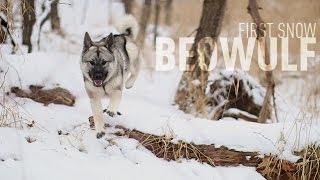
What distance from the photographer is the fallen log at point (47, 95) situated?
16.6ft

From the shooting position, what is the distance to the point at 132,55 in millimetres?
5289

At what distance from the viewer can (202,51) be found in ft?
21.9

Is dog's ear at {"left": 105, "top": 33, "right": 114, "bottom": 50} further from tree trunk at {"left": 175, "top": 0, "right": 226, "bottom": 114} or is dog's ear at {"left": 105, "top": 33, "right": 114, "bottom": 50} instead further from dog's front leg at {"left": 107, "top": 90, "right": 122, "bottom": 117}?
tree trunk at {"left": 175, "top": 0, "right": 226, "bottom": 114}

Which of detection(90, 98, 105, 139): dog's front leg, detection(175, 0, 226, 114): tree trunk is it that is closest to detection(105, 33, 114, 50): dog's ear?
detection(90, 98, 105, 139): dog's front leg

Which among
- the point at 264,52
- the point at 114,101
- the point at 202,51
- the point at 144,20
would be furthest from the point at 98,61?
the point at 144,20

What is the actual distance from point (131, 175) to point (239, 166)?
899mm

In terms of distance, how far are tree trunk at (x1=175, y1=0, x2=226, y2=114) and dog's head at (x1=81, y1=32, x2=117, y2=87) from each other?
2.17 m

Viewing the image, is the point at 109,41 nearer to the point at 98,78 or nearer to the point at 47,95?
the point at 98,78

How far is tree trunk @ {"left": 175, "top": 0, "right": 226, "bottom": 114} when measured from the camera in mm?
6559

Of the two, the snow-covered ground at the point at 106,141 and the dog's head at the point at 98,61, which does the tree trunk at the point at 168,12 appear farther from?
the dog's head at the point at 98,61

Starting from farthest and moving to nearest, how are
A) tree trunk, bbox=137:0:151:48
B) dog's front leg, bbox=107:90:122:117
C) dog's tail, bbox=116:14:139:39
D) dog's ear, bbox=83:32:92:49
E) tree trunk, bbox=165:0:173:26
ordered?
tree trunk, bbox=165:0:173:26 → tree trunk, bbox=137:0:151:48 → dog's tail, bbox=116:14:139:39 → dog's front leg, bbox=107:90:122:117 → dog's ear, bbox=83:32:92:49

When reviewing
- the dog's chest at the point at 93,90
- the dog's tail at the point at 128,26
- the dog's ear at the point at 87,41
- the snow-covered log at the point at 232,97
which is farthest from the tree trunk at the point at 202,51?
the dog's ear at the point at 87,41

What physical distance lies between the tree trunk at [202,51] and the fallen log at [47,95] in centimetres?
174

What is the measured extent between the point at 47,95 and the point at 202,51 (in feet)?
7.62
